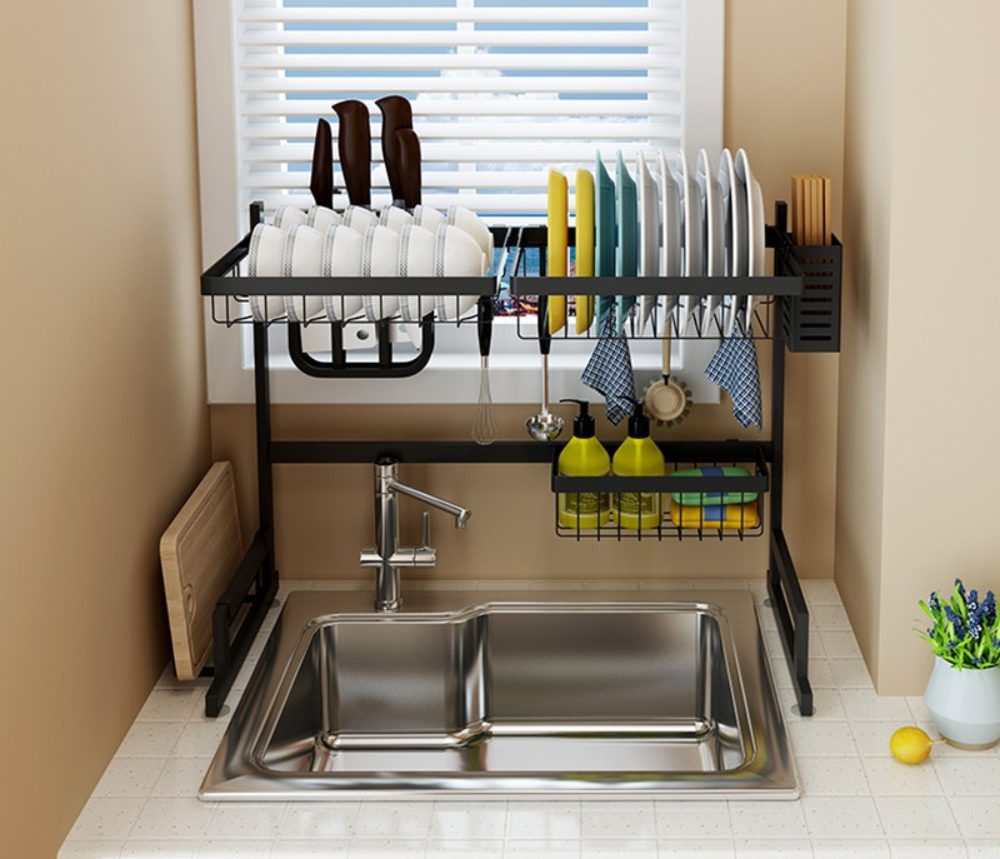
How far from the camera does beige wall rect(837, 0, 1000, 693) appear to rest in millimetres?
1668

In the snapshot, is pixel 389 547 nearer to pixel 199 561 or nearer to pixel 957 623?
pixel 199 561

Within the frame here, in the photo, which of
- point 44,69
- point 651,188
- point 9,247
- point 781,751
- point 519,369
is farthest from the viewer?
point 519,369

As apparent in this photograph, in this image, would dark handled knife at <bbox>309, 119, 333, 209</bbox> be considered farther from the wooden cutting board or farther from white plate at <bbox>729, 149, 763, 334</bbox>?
white plate at <bbox>729, 149, 763, 334</bbox>

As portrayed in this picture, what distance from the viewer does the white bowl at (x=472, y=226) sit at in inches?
75.8

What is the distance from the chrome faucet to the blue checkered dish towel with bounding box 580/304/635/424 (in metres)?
0.26

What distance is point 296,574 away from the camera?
2.25 metres

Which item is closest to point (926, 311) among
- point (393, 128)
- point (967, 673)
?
point (967, 673)

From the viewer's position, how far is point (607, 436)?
2.19 meters

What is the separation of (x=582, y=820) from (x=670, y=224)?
28.3 inches

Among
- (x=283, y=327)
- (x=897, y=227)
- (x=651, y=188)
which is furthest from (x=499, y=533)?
(x=897, y=227)

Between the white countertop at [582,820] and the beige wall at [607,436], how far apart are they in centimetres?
53

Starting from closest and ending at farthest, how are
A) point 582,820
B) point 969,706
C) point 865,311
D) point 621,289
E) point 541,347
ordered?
point 582,820, point 969,706, point 621,289, point 865,311, point 541,347

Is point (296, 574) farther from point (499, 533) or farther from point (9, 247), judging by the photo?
point (9, 247)

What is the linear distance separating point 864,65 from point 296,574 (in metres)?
1.10
